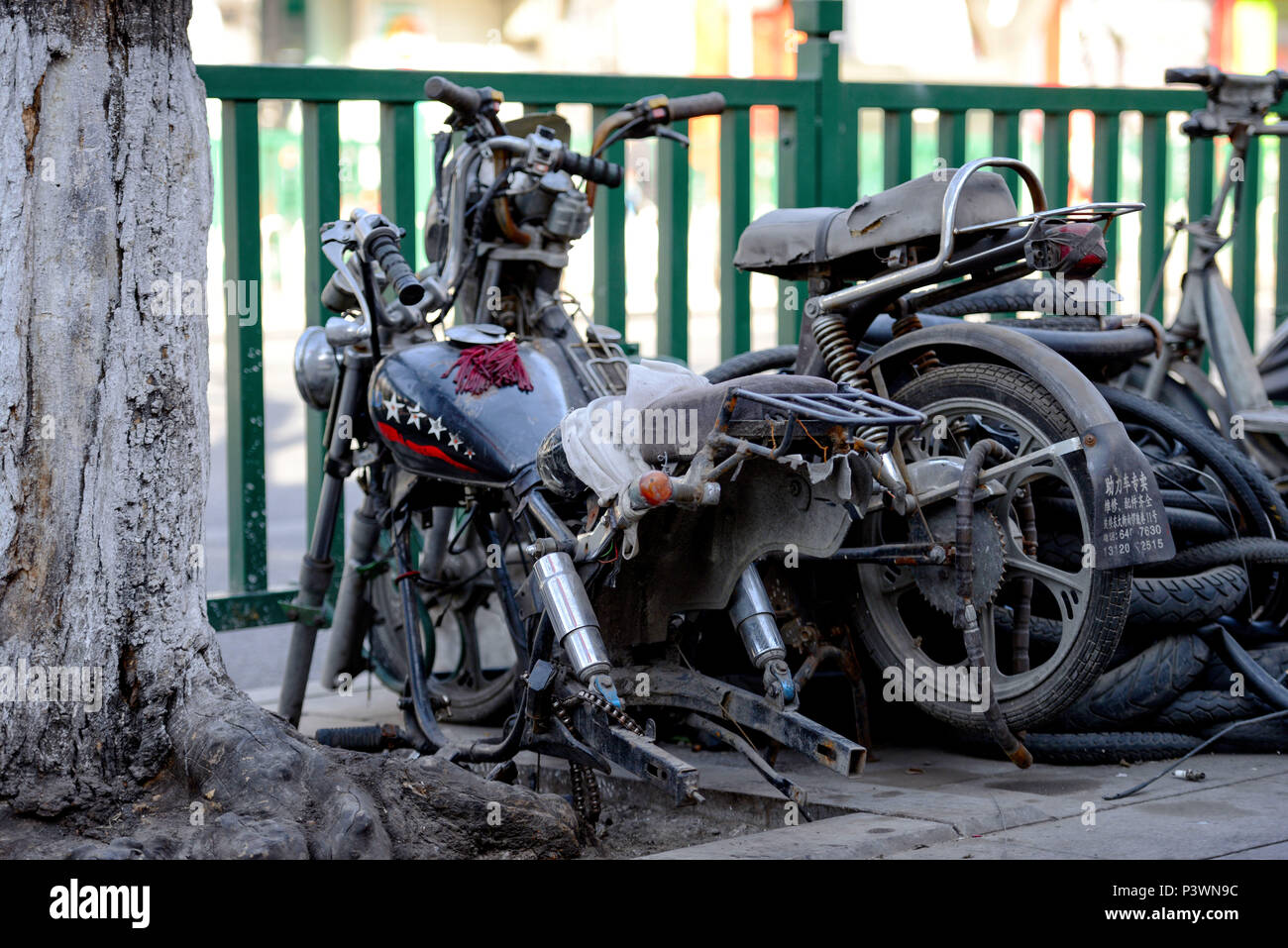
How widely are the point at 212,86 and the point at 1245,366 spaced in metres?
3.78

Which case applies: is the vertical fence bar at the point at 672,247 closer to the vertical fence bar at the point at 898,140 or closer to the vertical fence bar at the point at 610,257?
the vertical fence bar at the point at 610,257

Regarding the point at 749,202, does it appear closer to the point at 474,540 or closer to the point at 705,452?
the point at 474,540

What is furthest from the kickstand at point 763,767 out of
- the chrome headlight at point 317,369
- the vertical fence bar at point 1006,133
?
the vertical fence bar at point 1006,133

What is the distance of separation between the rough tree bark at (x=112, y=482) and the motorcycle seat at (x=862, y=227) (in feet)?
5.70

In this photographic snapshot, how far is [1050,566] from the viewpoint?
4449 millimetres

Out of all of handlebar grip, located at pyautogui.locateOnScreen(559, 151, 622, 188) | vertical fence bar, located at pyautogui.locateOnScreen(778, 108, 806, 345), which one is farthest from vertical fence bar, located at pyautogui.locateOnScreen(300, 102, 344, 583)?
vertical fence bar, located at pyautogui.locateOnScreen(778, 108, 806, 345)

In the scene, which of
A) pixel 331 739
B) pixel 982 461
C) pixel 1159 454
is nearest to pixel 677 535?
pixel 982 461

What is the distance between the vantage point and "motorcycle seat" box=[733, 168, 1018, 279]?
4.52 m

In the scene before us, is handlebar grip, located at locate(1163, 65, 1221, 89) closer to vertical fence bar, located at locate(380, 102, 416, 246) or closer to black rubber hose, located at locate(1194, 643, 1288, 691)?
black rubber hose, located at locate(1194, 643, 1288, 691)

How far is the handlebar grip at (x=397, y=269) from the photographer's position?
4262mm

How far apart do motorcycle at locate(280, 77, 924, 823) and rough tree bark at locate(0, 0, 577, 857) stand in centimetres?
52

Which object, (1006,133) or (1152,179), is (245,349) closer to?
(1006,133)

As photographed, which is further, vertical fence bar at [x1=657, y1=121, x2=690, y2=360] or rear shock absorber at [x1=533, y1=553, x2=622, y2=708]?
vertical fence bar at [x1=657, y1=121, x2=690, y2=360]

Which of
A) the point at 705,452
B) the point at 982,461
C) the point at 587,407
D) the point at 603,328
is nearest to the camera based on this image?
the point at 705,452
